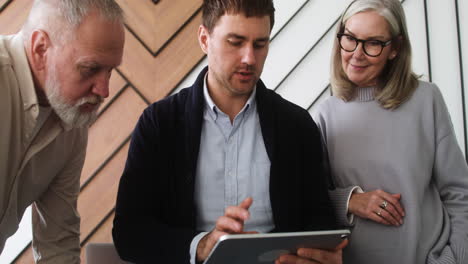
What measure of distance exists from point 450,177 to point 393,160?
182 mm

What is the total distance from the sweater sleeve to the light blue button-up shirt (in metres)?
0.53

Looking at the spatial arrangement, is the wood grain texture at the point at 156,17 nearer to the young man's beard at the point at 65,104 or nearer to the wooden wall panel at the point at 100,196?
the wooden wall panel at the point at 100,196

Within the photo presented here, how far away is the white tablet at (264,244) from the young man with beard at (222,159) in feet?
0.82

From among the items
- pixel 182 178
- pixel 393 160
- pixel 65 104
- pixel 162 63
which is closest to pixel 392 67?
pixel 393 160

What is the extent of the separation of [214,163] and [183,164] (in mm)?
94

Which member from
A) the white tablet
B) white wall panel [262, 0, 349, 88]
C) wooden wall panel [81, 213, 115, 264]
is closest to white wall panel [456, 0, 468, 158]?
white wall panel [262, 0, 349, 88]

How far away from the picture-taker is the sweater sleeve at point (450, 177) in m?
1.39

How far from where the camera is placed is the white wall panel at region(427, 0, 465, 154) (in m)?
2.00

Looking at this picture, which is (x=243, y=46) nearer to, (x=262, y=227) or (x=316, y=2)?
(x=262, y=227)

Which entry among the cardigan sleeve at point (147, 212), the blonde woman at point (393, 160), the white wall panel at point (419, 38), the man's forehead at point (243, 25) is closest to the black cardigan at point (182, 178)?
the cardigan sleeve at point (147, 212)

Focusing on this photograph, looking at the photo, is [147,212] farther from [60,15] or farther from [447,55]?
[447,55]

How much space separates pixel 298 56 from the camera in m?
1.96

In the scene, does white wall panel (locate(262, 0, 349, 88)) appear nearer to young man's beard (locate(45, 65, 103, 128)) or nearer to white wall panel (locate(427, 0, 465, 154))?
white wall panel (locate(427, 0, 465, 154))

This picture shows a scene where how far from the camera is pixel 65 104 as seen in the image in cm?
114
